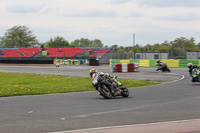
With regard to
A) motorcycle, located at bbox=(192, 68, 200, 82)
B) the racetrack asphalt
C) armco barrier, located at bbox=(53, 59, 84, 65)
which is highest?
motorcycle, located at bbox=(192, 68, 200, 82)

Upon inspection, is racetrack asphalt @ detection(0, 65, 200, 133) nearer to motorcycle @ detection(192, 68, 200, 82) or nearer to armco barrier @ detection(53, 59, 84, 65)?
motorcycle @ detection(192, 68, 200, 82)

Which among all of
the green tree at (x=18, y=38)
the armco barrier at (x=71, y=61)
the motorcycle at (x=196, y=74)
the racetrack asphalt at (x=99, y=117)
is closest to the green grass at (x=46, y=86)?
the motorcycle at (x=196, y=74)

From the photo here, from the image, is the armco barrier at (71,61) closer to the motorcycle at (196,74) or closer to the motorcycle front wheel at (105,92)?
the motorcycle at (196,74)

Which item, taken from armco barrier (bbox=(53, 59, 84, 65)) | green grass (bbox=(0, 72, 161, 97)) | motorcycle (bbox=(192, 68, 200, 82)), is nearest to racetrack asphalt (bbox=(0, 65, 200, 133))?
green grass (bbox=(0, 72, 161, 97))

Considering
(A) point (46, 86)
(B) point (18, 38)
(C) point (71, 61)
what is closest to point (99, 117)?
(A) point (46, 86)

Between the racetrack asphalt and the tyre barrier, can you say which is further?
the tyre barrier

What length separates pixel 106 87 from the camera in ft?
45.2

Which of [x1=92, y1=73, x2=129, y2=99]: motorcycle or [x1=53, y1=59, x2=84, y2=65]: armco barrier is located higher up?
[x1=92, y1=73, x2=129, y2=99]: motorcycle

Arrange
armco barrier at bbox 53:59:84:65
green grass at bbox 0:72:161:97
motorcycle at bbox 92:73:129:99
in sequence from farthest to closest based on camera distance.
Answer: armco barrier at bbox 53:59:84:65 → green grass at bbox 0:72:161:97 → motorcycle at bbox 92:73:129:99

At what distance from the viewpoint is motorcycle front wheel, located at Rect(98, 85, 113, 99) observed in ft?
44.7

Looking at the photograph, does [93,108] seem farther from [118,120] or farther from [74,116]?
[118,120]

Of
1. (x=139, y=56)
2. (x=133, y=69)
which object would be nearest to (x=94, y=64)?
(x=139, y=56)

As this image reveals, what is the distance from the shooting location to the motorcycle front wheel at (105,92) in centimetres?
1362

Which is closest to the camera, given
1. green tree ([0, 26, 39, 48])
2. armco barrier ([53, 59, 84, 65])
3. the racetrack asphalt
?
the racetrack asphalt
